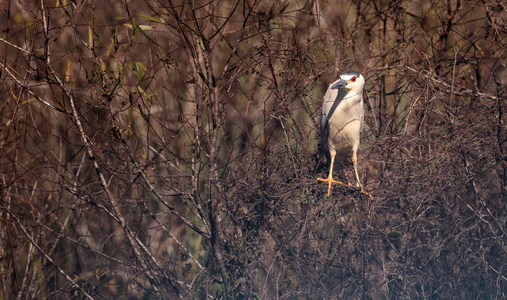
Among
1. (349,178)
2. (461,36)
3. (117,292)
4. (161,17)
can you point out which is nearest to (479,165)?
(349,178)

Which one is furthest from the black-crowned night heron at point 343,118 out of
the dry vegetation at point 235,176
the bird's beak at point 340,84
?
the dry vegetation at point 235,176

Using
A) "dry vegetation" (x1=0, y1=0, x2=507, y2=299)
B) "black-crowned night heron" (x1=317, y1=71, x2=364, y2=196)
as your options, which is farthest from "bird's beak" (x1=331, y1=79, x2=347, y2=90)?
"dry vegetation" (x1=0, y1=0, x2=507, y2=299)

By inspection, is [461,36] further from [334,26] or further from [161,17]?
[161,17]

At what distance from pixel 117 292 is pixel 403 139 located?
1362 mm

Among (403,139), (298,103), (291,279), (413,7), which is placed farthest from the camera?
(413,7)

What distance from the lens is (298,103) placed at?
1.92 meters

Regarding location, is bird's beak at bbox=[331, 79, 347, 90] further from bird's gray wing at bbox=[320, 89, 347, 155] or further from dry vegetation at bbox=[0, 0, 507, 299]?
dry vegetation at bbox=[0, 0, 507, 299]

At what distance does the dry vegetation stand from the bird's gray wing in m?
0.12

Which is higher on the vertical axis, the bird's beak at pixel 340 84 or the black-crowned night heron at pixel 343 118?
the bird's beak at pixel 340 84

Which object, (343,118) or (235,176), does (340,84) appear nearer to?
(343,118)

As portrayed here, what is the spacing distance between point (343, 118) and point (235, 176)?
18.1 inches

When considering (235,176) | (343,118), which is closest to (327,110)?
(343,118)

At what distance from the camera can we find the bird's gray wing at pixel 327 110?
1.53 metres

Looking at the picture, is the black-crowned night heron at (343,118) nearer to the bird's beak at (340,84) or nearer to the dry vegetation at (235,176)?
the bird's beak at (340,84)
